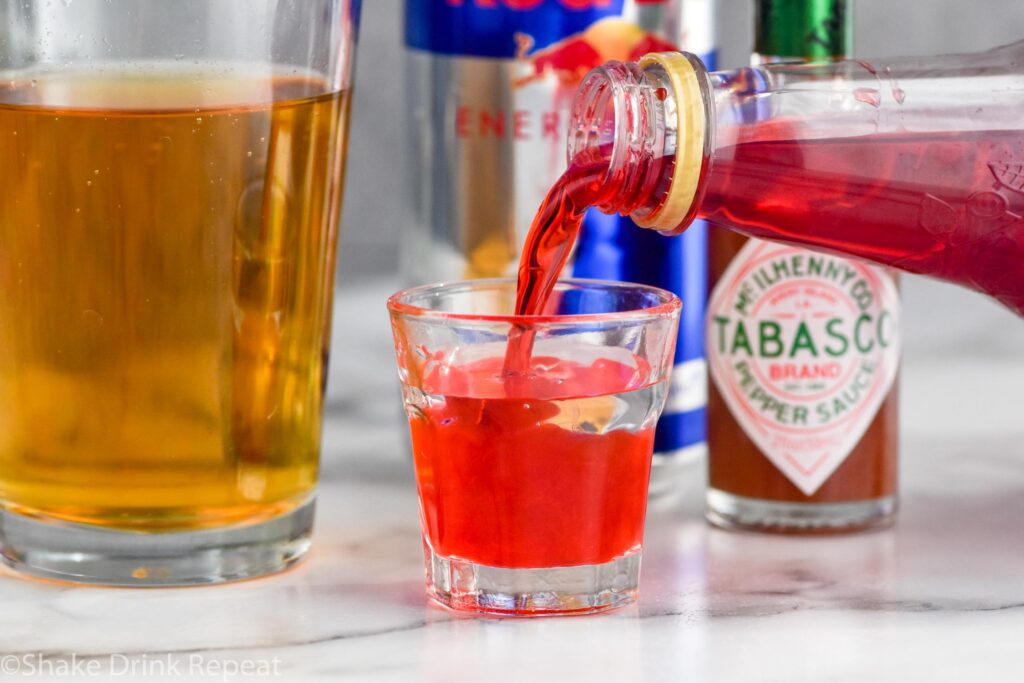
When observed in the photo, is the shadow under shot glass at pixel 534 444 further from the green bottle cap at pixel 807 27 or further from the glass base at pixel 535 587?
the green bottle cap at pixel 807 27

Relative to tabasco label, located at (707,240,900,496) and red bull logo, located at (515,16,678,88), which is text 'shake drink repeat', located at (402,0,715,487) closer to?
red bull logo, located at (515,16,678,88)

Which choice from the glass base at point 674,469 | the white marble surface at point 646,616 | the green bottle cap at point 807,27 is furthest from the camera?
the glass base at point 674,469

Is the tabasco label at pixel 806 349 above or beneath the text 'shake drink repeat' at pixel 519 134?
beneath

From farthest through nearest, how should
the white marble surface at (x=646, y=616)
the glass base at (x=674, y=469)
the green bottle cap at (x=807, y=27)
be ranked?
the glass base at (x=674, y=469), the green bottle cap at (x=807, y=27), the white marble surface at (x=646, y=616)

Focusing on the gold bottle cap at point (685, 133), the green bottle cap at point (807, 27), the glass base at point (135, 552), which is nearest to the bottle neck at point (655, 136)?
the gold bottle cap at point (685, 133)

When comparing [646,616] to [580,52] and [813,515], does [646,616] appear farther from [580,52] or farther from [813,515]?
[580,52]

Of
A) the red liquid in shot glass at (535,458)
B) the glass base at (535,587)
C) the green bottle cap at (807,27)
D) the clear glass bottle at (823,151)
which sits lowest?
the glass base at (535,587)

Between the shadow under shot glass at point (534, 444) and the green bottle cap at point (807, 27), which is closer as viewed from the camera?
the shadow under shot glass at point (534, 444)
